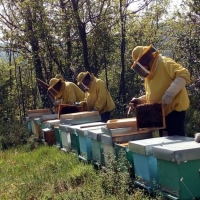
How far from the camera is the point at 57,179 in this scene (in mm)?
5902

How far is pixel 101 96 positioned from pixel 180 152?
4664mm

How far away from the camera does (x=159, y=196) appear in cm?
405

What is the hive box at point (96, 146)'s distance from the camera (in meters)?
5.73

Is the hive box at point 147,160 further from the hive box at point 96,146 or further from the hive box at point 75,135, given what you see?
the hive box at point 75,135

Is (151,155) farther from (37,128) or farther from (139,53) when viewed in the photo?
(37,128)

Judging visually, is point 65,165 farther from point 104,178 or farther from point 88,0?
point 88,0

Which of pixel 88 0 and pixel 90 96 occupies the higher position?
pixel 88 0

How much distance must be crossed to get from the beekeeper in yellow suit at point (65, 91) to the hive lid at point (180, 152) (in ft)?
19.0

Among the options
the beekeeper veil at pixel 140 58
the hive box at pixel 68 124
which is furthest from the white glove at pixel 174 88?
the hive box at pixel 68 124

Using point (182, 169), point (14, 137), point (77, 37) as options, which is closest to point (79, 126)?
point (182, 169)

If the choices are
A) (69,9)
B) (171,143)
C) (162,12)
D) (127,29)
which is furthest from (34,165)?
(162,12)

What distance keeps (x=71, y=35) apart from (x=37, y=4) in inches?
63.8

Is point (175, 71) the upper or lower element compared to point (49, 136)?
upper

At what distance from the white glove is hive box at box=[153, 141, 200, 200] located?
4.06 feet
